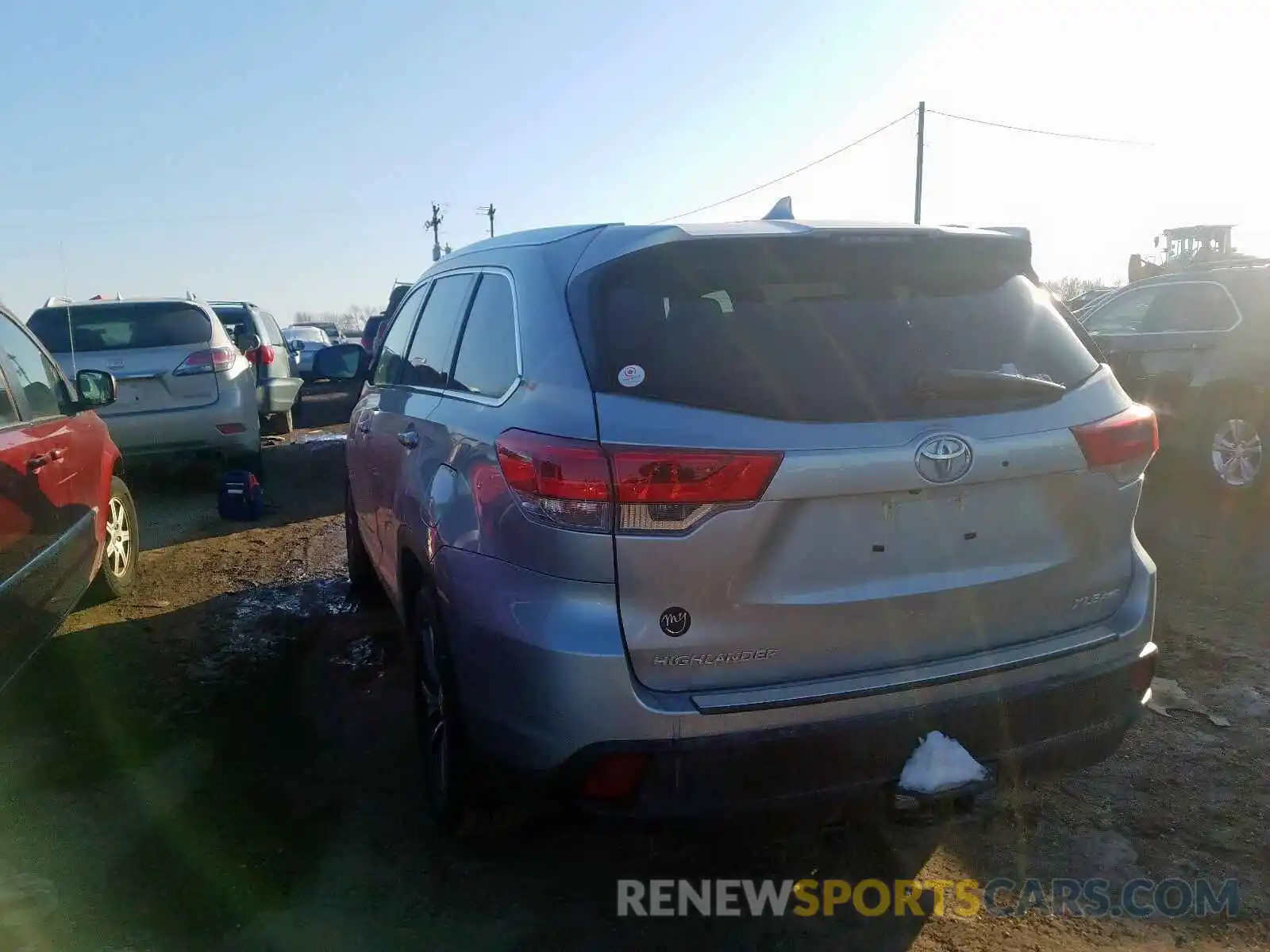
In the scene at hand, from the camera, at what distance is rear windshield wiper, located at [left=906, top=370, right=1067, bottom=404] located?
95.5 inches

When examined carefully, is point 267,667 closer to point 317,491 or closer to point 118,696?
point 118,696

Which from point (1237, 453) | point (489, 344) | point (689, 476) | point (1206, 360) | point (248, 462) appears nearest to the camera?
point (689, 476)

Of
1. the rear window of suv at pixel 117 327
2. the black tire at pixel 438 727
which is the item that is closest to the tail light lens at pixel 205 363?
the rear window of suv at pixel 117 327

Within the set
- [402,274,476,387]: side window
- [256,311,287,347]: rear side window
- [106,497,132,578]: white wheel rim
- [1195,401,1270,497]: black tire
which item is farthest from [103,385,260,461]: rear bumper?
[1195,401,1270,497]: black tire

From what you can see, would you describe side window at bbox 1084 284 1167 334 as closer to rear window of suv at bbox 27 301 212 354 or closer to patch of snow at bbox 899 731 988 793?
patch of snow at bbox 899 731 988 793

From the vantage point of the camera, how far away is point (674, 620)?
2.28 metres

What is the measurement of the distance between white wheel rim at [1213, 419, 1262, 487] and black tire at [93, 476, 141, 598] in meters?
7.55

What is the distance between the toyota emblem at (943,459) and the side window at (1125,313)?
22.0 feet

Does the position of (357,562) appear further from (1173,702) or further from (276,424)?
(276,424)

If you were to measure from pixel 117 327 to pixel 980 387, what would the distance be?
8024mm

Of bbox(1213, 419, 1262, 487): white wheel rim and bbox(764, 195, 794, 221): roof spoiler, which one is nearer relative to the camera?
bbox(764, 195, 794, 221): roof spoiler

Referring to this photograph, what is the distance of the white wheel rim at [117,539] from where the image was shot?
5680mm

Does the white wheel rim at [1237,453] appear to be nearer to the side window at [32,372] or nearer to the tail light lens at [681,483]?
the tail light lens at [681,483]

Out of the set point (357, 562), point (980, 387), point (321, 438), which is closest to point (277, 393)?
point (321, 438)
